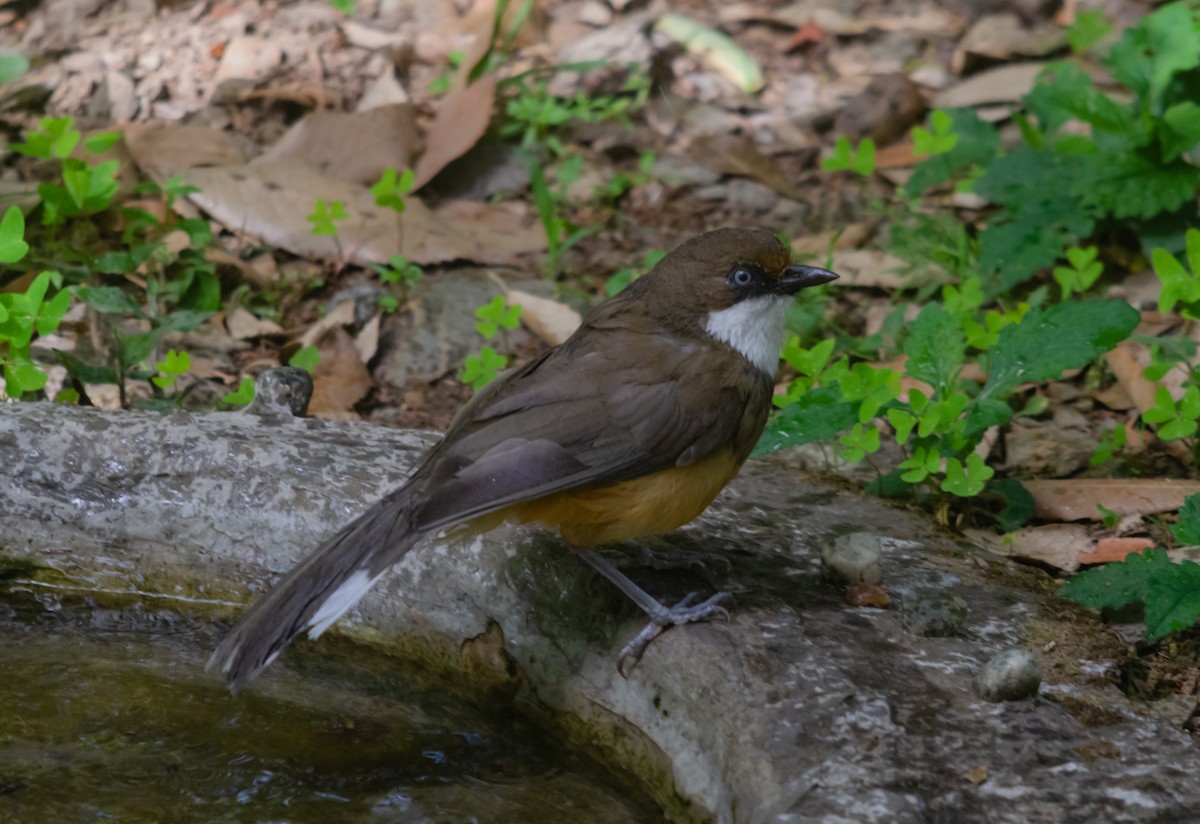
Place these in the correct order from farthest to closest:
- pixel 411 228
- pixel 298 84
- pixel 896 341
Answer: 1. pixel 298 84
2. pixel 411 228
3. pixel 896 341

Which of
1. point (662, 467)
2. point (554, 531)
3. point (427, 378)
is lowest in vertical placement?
point (427, 378)

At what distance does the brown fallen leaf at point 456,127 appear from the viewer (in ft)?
22.4

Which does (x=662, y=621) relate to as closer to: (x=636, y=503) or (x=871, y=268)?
(x=636, y=503)

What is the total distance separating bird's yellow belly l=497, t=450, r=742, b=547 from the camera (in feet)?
11.2

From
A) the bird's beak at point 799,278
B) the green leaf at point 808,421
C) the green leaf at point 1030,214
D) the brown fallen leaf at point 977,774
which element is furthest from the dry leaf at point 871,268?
the brown fallen leaf at point 977,774

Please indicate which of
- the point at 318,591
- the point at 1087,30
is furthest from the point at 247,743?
the point at 1087,30

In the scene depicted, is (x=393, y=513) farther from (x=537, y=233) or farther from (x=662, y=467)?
(x=537, y=233)

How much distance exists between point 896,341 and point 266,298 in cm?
272

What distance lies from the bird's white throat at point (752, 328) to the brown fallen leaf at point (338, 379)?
2.10 metres

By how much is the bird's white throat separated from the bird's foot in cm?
78

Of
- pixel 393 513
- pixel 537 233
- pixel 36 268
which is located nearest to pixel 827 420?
pixel 393 513

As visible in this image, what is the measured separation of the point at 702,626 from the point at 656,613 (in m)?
0.15

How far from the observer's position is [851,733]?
2.75 metres

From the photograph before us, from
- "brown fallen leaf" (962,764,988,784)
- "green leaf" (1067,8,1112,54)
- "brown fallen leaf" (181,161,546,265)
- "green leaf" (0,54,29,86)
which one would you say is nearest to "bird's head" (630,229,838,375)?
"brown fallen leaf" (962,764,988,784)
